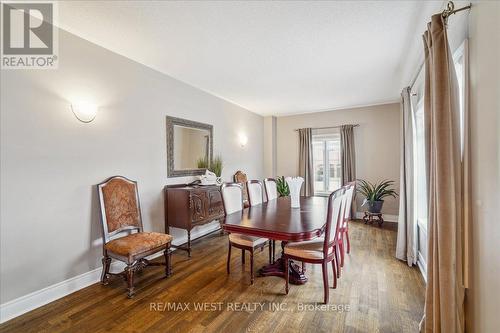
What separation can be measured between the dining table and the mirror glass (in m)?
1.51

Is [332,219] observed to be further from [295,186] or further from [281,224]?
[295,186]

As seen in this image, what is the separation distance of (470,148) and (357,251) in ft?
8.04

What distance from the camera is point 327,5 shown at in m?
2.01

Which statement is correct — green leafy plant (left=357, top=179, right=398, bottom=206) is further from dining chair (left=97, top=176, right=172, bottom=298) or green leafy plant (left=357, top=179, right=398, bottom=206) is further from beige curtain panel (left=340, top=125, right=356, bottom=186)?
dining chair (left=97, top=176, right=172, bottom=298)

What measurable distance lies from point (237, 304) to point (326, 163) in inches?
179

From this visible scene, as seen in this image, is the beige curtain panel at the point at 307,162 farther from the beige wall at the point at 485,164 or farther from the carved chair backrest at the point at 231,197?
the beige wall at the point at 485,164

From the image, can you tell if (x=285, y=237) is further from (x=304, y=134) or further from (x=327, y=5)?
(x=304, y=134)

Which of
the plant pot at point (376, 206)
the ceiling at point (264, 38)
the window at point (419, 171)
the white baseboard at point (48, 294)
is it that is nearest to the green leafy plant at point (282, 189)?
the plant pot at point (376, 206)

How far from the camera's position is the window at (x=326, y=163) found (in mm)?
5879

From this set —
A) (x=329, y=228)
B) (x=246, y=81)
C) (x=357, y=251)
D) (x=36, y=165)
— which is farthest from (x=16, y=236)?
(x=357, y=251)

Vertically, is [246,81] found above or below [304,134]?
above

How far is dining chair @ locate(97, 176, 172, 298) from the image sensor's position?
234cm

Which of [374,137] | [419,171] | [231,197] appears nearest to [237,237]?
[231,197]

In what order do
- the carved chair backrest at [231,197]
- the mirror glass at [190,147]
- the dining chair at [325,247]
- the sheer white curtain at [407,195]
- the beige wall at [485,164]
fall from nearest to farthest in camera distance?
1. the beige wall at [485,164]
2. the dining chair at [325,247]
3. the carved chair backrest at [231,197]
4. the sheer white curtain at [407,195]
5. the mirror glass at [190,147]
